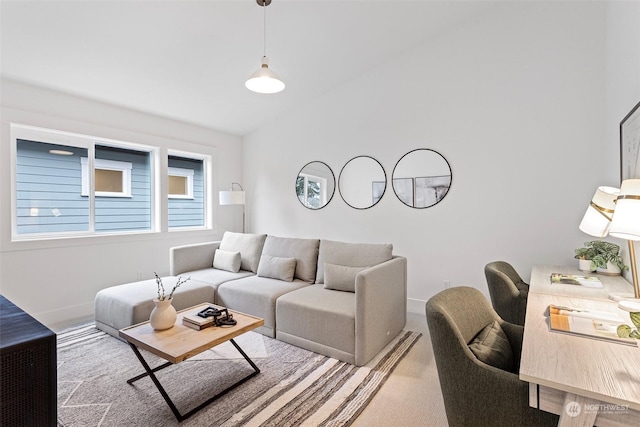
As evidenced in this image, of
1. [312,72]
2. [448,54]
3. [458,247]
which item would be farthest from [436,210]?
[312,72]

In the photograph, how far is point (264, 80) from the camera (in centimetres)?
243

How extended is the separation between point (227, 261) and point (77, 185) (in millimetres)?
1888

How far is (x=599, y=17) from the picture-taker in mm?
2812

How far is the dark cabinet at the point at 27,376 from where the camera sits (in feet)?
2.98

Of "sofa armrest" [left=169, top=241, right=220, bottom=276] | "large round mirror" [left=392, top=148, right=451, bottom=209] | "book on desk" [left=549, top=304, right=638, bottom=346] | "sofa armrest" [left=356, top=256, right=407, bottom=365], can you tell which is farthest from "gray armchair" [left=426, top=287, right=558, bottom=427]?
"sofa armrest" [left=169, top=241, right=220, bottom=276]

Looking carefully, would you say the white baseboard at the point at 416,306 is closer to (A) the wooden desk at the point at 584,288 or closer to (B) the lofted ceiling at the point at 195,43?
(A) the wooden desk at the point at 584,288

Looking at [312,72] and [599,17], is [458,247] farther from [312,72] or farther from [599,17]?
[312,72]

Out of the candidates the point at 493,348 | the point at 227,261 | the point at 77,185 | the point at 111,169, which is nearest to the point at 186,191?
the point at 111,169

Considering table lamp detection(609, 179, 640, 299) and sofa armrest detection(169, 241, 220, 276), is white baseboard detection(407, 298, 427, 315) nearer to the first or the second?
table lamp detection(609, 179, 640, 299)

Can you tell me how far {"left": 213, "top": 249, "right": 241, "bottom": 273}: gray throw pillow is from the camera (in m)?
3.86

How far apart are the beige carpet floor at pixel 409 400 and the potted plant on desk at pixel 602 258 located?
1.51 m

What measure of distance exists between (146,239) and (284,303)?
7.75ft

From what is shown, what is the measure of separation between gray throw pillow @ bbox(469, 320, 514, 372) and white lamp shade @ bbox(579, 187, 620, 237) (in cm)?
104

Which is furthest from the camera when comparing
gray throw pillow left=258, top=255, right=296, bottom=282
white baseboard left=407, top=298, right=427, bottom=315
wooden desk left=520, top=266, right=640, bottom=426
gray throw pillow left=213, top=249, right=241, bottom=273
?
gray throw pillow left=213, top=249, right=241, bottom=273
